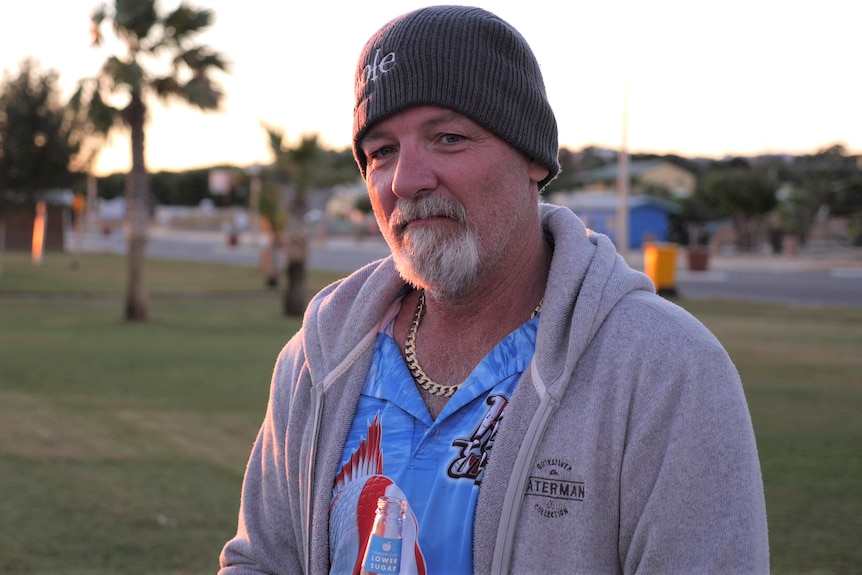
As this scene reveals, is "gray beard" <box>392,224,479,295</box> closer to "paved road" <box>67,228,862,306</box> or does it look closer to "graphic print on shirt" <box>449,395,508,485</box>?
"graphic print on shirt" <box>449,395,508,485</box>

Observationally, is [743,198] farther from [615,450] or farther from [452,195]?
[615,450]

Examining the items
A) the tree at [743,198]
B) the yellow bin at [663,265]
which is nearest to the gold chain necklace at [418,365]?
the yellow bin at [663,265]

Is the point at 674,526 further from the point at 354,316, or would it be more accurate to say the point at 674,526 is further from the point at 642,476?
the point at 354,316

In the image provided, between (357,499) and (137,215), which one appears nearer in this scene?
(357,499)

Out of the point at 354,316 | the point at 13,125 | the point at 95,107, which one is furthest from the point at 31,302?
the point at 354,316

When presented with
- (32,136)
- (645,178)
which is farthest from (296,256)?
(645,178)

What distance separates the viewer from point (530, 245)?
2.34m

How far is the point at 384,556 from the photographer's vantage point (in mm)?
2041

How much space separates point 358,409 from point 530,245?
0.51 meters

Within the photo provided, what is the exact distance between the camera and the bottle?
2039 mm

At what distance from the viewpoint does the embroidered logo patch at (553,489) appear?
1.92 metres

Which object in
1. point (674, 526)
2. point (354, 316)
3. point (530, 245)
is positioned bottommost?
point (674, 526)

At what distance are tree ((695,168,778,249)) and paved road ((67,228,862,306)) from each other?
581 centimetres

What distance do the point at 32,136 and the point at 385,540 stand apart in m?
37.8
